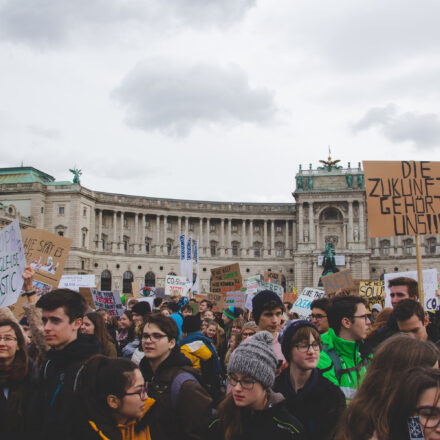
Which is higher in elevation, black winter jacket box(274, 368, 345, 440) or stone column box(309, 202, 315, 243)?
stone column box(309, 202, 315, 243)

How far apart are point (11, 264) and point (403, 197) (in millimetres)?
8207

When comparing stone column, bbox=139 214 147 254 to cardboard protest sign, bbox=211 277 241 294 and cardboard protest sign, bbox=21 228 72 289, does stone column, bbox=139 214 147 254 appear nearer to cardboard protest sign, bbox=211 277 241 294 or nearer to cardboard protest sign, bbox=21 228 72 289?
cardboard protest sign, bbox=211 277 241 294

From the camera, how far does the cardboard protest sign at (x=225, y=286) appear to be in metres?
21.4

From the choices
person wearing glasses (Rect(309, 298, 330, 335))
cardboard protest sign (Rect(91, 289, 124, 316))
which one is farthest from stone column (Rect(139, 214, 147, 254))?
person wearing glasses (Rect(309, 298, 330, 335))

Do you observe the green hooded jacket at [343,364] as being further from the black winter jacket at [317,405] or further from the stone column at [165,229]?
the stone column at [165,229]

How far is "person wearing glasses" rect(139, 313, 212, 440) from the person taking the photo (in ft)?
16.7

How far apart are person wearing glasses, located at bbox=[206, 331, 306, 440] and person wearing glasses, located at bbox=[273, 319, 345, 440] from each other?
55cm

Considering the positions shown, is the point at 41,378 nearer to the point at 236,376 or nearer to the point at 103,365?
the point at 103,365

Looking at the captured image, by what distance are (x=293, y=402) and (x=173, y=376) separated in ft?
4.12

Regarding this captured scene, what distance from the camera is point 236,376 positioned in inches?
181

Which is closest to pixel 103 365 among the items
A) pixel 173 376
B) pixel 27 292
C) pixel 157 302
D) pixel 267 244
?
pixel 173 376

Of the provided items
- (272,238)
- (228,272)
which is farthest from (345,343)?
(272,238)

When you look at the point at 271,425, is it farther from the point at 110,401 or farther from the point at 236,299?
the point at 236,299

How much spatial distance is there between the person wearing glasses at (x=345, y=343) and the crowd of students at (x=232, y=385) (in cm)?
1
